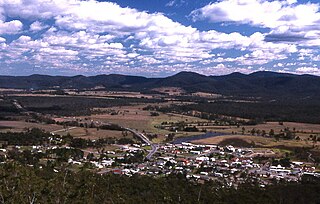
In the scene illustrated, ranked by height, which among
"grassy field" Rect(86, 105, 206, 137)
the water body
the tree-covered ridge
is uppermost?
the tree-covered ridge

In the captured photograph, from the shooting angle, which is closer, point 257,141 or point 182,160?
point 182,160

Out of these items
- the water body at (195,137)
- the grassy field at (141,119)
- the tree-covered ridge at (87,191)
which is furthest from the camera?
the grassy field at (141,119)

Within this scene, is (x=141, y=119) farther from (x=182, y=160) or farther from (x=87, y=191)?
(x=87, y=191)

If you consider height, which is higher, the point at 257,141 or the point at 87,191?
the point at 87,191

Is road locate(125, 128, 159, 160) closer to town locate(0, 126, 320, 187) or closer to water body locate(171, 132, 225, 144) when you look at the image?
town locate(0, 126, 320, 187)

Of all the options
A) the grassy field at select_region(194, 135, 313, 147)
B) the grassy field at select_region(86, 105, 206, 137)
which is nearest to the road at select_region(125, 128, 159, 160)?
the grassy field at select_region(86, 105, 206, 137)

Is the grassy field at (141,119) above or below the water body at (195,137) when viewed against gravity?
above

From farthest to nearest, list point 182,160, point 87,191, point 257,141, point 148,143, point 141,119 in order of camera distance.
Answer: point 141,119 → point 257,141 → point 148,143 → point 182,160 → point 87,191

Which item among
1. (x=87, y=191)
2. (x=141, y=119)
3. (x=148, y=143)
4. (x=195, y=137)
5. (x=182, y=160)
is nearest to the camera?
(x=87, y=191)

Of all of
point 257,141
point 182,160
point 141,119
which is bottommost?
point 257,141

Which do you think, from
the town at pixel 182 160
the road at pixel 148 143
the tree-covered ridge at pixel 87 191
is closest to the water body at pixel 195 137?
the town at pixel 182 160

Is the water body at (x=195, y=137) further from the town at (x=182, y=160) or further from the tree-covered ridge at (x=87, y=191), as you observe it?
the tree-covered ridge at (x=87, y=191)

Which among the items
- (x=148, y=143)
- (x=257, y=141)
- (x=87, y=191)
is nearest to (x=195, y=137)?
(x=148, y=143)
